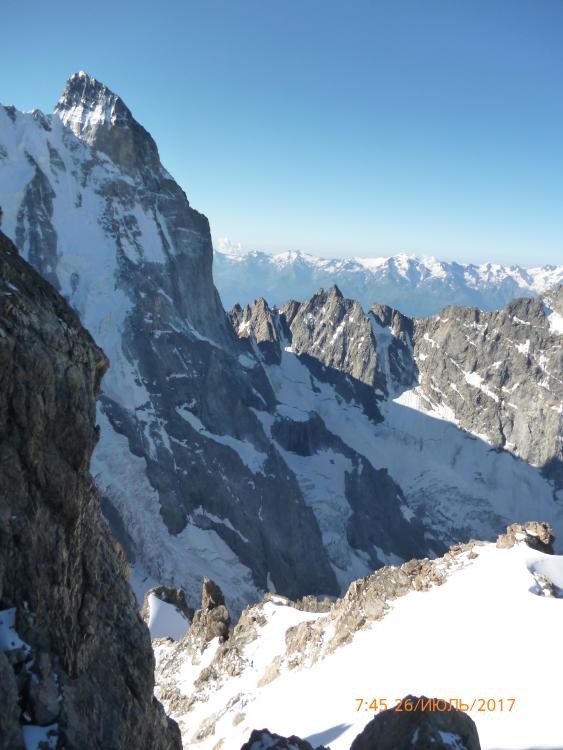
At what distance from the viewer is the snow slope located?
20703mm

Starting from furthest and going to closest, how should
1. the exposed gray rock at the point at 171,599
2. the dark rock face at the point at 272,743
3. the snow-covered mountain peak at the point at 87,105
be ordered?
the snow-covered mountain peak at the point at 87,105 < the exposed gray rock at the point at 171,599 < the dark rock face at the point at 272,743

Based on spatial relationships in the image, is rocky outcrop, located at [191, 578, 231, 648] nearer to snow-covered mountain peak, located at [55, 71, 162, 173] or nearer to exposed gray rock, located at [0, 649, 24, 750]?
exposed gray rock, located at [0, 649, 24, 750]

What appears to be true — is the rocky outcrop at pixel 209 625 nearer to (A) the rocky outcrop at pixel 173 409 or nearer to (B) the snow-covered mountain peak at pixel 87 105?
(A) the rocky outcrop at pixel 173 409

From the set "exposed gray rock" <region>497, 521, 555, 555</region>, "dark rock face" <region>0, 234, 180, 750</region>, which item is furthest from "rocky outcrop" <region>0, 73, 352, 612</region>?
"dark rock face" <region>0, 234, 180, 750</region>

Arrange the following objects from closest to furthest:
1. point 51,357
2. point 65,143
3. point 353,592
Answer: point 51,357 → point 353,592 → point 65,143

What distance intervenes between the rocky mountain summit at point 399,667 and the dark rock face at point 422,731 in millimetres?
31

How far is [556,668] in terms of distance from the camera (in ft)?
70.8

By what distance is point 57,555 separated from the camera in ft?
44.1

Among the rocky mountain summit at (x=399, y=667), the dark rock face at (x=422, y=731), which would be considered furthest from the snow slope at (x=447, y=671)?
the dark rock face at (x=422, y=731)

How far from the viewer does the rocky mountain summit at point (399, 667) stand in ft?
59.0

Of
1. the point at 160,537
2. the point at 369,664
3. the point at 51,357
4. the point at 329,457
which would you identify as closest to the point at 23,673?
the point at 51,357

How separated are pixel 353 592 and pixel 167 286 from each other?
11328 cm

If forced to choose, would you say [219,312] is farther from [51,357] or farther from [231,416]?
[51,357]

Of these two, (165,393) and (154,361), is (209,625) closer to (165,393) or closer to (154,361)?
(165,393)
